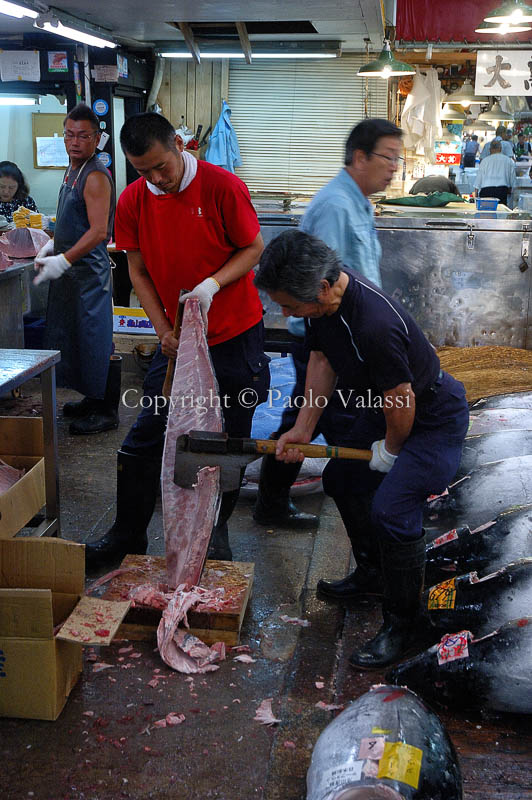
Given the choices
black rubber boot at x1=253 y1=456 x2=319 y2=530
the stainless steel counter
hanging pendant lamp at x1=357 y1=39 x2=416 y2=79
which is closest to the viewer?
black rubber boot at x1=253 y1=456 x2=319 y2=530

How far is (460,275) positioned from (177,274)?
13.3 ft

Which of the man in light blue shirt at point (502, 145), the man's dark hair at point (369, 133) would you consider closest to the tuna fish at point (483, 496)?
A: the man's dark hair at point (369, 133)

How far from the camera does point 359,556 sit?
3.72 metres

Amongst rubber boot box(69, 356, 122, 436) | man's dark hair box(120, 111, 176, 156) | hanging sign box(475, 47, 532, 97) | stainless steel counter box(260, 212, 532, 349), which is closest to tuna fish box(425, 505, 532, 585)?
man's dark hair box(120, 111, 176, 156)

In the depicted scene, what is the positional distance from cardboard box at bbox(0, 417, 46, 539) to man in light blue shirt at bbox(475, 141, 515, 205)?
14.3 m

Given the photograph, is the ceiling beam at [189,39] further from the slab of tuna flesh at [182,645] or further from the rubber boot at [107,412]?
the slab of tuna flesh at [182,645]

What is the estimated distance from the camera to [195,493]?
333cm

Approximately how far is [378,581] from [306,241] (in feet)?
5.76

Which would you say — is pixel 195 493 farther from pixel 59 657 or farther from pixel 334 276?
pixel 334 276

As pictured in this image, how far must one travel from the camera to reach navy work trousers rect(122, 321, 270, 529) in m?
3.74

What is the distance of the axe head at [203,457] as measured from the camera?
3.12 metres

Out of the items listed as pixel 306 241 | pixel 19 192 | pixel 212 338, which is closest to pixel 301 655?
pixel 212 338

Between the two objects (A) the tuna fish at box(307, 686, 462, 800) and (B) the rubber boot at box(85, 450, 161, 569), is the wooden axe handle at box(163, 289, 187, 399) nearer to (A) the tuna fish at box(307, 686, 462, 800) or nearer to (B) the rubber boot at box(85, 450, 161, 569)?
(B) the rubber boot at box(85, 450, 161, 569)

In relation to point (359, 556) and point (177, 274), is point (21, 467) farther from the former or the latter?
point (359, 556)
